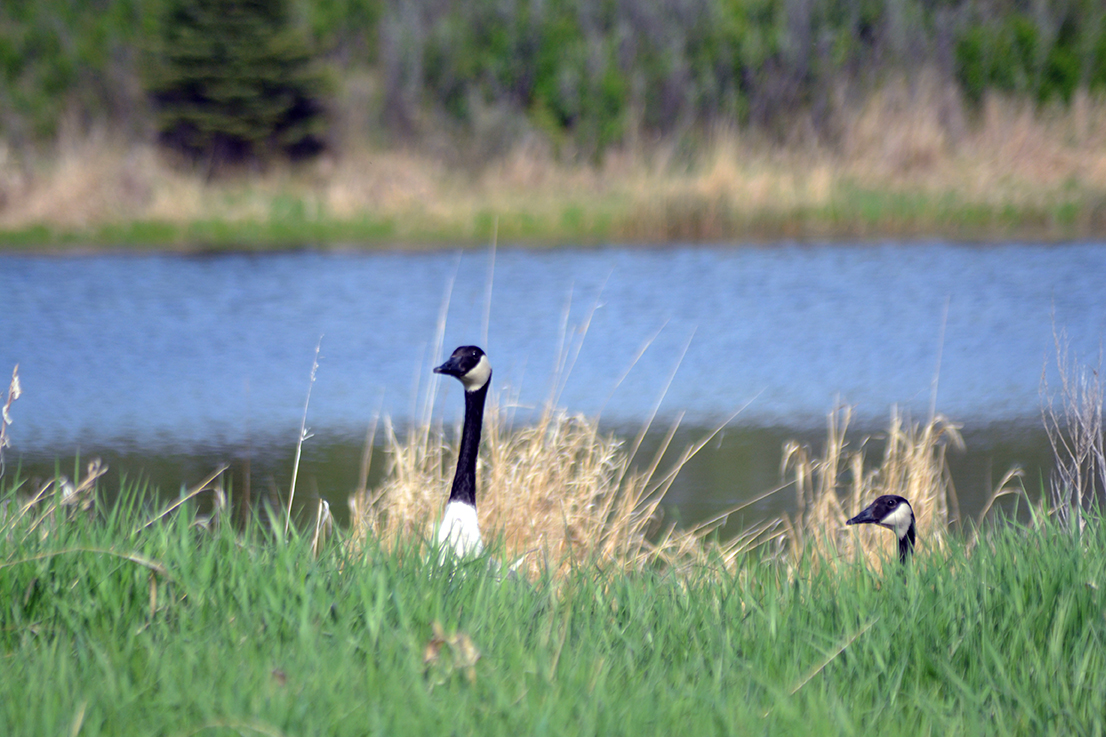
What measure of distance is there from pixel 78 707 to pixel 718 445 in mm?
4911

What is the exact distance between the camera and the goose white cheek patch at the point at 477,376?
4195 millimetres

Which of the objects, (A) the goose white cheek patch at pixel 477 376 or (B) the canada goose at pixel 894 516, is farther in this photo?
(A) the goose white cheek patch at pixel 477 376

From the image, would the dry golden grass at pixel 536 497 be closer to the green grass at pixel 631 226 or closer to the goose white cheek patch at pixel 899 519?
the goose white cheek patch at pixel 899 519

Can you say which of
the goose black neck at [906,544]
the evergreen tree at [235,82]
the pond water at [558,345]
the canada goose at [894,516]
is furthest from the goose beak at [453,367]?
the evergreen tree at [235,82]

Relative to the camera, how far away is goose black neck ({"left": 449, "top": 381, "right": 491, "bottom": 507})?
3.78 m

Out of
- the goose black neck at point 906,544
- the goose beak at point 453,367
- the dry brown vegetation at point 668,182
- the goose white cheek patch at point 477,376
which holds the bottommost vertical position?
the goose black neck at point 906,544

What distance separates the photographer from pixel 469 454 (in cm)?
397

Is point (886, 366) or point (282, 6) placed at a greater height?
point (282, 6)

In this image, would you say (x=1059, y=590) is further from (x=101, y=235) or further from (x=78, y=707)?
(x=101, y=235)

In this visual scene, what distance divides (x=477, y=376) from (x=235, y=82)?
13554 millimetres

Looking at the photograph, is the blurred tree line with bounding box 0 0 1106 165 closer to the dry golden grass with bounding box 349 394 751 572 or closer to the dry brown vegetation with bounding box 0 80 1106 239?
the dry brown vegetation with bounding box 0 80 1106 239

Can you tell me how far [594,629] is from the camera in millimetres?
2529

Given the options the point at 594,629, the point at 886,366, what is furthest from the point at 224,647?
the point at 886,366

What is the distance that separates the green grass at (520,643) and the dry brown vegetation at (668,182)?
1022cm
